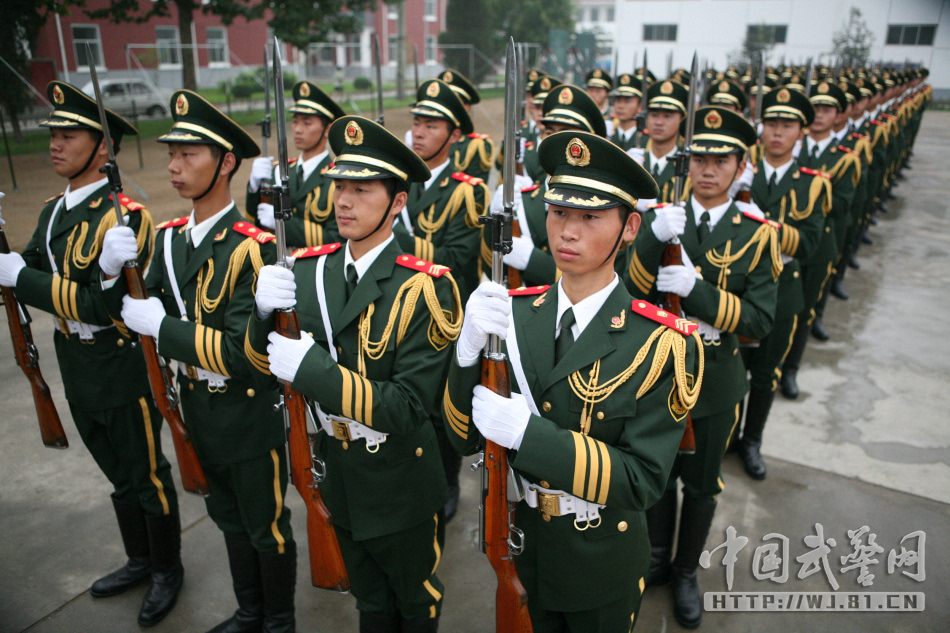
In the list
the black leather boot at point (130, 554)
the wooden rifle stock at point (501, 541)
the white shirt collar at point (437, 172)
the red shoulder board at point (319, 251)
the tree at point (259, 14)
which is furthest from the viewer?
the tree at point (259, 14)

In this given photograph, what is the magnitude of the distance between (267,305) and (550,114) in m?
3.09

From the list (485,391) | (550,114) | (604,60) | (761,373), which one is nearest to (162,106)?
(550,114)

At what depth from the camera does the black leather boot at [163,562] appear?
3.53 m

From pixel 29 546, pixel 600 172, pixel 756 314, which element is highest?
pixel 600 172

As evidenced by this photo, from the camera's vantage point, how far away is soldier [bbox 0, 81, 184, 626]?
3375mm

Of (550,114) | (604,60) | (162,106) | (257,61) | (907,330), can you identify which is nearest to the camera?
(550,114)

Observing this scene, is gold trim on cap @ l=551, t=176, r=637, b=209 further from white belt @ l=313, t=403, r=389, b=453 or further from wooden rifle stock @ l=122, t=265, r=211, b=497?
wooden rifle stock @ l=122, t=265, r=211, b=497

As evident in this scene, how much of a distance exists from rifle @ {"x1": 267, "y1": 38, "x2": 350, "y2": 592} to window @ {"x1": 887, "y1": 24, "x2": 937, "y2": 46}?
141ft

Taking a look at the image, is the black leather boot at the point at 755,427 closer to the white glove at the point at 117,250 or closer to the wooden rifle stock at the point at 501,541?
the wooden rifle stock at the point at 501,541

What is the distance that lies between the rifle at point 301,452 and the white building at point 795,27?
34997 mm

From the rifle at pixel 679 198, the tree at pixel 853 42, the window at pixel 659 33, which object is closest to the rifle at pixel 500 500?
the rifle at pixel 679 198

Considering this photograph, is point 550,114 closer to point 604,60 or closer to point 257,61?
point 257,61

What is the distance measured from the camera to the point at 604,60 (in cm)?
4109

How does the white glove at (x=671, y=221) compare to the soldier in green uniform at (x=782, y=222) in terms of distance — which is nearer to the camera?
the white glove at (x=671, y=221)
